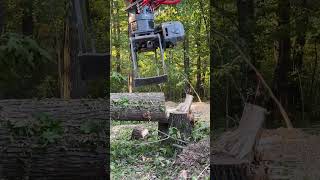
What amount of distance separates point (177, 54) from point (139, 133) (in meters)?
0.75

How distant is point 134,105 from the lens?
459 centimetres

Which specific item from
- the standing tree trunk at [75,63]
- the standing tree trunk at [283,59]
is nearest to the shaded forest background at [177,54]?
the standing tree trunk at [75,63]

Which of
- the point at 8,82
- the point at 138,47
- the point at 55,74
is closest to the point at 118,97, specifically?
the point at 138,47

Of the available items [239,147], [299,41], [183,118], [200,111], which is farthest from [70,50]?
[299,41]

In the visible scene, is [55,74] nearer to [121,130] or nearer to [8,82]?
[8,82]

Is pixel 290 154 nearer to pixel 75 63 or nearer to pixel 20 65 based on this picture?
pixel 75 63

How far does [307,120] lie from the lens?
4824 mm

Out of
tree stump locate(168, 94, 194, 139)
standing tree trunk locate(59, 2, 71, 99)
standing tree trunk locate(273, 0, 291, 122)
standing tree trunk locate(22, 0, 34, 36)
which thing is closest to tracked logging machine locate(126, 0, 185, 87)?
tree stump locate(168, 94, 194, 139)

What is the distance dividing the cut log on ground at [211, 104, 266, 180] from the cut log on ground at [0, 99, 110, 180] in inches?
39.7

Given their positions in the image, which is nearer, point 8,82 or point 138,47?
point 138,47

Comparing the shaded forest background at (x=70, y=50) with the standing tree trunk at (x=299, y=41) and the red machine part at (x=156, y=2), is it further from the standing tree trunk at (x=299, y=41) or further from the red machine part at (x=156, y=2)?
the standing tree trunk at (x=299, y=41)

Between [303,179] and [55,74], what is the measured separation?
2.44m

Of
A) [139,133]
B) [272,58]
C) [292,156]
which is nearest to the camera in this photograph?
[139,133]

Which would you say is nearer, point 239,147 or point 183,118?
point 183,118
